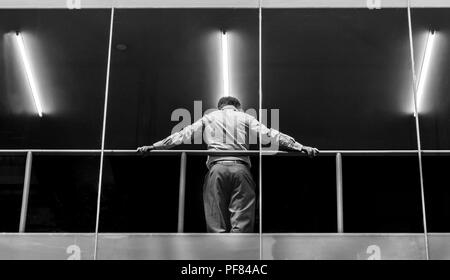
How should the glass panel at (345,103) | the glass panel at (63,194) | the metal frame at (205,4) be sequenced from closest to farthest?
the glass panel at (63,194) < the glass panel at (345,103) < the metal frame at (205,4)

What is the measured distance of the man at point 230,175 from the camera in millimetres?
8758

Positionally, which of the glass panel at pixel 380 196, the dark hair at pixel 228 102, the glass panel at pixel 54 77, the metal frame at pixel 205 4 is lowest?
the glass panel at pixel 380 196

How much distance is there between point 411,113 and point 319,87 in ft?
3.78

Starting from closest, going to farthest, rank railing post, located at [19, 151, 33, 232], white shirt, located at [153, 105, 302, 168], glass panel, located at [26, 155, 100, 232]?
white shirt, located at [153, 105, 302, 168], railing post, located at [19, 151, 33, 232], glass panel, located at [26, 155, 100, 232]

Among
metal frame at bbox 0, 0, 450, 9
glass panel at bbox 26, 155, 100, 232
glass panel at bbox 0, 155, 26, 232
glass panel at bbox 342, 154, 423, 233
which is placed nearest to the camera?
glass panel at bbox 26, 155, 100, 232

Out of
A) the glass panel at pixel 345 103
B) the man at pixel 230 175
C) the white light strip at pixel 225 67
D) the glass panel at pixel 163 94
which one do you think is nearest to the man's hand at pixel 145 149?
the man at pixel 230 175

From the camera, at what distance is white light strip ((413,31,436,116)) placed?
9.99 meters

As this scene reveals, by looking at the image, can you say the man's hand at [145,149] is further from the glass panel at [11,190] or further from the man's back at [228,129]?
the glass panel at [11,190]

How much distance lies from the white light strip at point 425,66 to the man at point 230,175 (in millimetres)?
1855

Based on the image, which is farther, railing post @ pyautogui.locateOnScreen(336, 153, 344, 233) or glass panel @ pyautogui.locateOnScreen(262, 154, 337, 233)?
glass panel @ pyautogui.locateOnScreen(262, 154, 337, 233)

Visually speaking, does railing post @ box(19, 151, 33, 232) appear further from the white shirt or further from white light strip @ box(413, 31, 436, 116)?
white light strip @ box(413, 31, 436, 116)

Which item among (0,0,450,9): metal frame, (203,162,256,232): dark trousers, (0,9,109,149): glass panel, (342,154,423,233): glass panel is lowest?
(203,162,256,232): dark trousers

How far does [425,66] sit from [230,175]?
2.88 m

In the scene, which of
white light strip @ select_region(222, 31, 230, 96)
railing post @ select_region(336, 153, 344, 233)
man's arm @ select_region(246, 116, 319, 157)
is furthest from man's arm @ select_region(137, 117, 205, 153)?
railing post @ select_region(336, 153, 344, 233)
